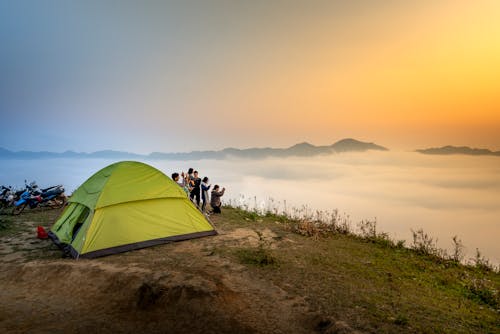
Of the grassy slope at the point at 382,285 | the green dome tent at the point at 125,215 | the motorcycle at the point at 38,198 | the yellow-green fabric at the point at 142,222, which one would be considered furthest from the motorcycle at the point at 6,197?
the grassy slope at the point at 382,285

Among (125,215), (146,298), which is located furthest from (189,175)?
(146,298)

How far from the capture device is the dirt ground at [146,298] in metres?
5.23

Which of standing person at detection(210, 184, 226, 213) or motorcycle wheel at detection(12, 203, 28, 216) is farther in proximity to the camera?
motorcycle wheel at detection(12, 203, 28, 216)

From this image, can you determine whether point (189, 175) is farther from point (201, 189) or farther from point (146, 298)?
point (146, 298)

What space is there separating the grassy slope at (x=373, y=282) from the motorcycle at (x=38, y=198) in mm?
3573

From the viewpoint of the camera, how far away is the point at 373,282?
7.21 m

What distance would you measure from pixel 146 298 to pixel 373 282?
504cm

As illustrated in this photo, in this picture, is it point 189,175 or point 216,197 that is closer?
point 216,197

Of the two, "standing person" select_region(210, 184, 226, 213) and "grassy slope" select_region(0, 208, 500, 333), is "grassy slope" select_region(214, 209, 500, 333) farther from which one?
"standing person" select_region(210, 184, 226, 213)

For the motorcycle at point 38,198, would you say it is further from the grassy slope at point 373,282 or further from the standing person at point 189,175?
the standing person at point 189,175

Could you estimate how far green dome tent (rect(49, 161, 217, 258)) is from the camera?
9000 mm

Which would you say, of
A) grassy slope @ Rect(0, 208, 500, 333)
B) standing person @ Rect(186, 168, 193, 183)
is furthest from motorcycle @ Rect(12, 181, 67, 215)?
standing person @ Rect(186, 168, 193, 183)

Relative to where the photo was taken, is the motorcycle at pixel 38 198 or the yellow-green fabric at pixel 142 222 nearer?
the yellow-green fabric at pixel 142 222

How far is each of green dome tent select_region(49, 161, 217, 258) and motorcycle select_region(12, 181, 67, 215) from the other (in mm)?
5483
